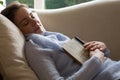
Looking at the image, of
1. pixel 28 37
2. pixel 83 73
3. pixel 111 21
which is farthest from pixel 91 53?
pixel 111 21

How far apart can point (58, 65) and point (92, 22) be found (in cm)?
60

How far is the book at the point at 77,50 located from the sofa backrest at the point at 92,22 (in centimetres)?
33

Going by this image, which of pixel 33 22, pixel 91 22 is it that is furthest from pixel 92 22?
pixel 33 22

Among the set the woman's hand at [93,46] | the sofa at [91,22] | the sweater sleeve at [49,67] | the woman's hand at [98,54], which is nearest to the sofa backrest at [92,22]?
the sofa at [91,22]

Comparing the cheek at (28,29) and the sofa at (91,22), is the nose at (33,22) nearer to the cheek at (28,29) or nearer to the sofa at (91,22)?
the cheek at (28,29)

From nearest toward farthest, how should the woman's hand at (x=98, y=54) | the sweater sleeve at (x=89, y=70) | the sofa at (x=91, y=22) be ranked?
the sweater sleeve at (x=89, y=70), the woman's hand at (x=98, y=54), the sofa at (x=91, y=22)

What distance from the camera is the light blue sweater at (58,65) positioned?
1.23m

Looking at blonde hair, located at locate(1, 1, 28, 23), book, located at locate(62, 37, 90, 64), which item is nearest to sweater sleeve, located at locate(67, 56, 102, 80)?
book, located at locate(62, 37, 90, 64)

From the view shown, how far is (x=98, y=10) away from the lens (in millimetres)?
1840

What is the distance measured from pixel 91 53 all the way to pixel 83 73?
0.21m

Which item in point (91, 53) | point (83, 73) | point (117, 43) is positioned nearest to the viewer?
point (83, 73)

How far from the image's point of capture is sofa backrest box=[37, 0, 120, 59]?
1.80m

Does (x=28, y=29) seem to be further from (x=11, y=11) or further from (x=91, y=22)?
(x=91, y=22)

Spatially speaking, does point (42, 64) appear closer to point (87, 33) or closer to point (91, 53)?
point (91, 53)
